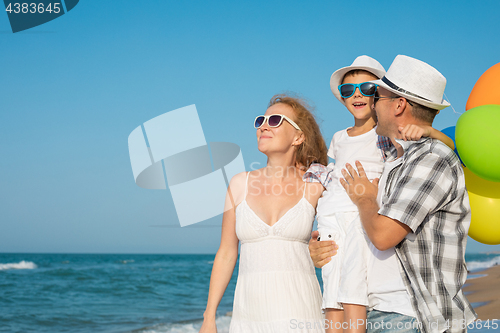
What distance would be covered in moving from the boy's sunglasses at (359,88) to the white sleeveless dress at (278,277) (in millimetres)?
892

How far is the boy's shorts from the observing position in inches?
96.8

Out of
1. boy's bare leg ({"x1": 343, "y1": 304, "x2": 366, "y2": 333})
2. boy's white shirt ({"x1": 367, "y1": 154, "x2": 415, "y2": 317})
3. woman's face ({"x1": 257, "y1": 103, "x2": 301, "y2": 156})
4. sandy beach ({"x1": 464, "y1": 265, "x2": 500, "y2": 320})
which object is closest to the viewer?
boy's white shirt ({"x1": 367, "y1": 154, "x2": 415, "y2": 317})

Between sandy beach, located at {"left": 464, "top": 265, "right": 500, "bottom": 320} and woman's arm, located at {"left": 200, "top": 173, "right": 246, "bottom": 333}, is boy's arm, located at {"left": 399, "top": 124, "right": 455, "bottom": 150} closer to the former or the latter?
woman's arm, located at {"left": 200, "top": 173, "right": 246, "bottom": 333}

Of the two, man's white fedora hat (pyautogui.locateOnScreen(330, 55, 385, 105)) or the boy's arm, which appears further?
man's white fedora hat (pyautogui.locateOnScreen(330, 55, 385, 105))

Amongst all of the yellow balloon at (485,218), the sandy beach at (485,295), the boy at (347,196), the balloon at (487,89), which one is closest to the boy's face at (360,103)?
the boy at (347,196)

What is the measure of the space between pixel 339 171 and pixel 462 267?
1043 millimetres

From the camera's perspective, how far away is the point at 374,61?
325cm

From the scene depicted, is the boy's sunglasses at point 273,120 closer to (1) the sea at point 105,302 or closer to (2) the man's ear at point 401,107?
(2) the man's ear at point 401,107

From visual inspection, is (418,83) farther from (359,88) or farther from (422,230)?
(422,230)

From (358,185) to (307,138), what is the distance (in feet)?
3.39

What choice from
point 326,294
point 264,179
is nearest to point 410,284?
point 326,294

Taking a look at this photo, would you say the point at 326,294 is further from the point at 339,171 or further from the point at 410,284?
the point at 339,171

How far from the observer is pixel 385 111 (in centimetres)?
262

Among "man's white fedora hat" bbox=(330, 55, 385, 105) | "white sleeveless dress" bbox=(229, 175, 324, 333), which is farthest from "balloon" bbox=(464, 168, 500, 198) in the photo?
"white sleeveless dress" bbox=(229, 175, 324, 333)
